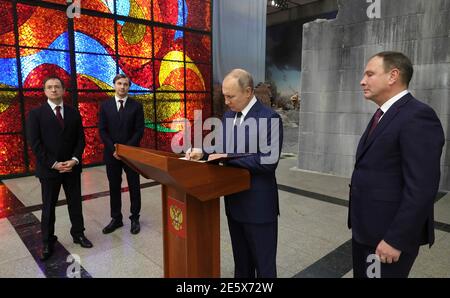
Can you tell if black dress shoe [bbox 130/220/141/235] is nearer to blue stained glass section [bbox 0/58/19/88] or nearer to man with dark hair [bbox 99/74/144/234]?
man with dark hair [bbox 99/74/144/234]

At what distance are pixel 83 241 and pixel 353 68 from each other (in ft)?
15.0

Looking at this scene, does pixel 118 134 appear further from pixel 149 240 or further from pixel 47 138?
pixel 149 240

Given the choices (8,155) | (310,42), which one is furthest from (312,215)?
(8,155)

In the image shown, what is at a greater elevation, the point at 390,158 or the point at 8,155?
the point at 390,158

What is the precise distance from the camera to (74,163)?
2.62 metres

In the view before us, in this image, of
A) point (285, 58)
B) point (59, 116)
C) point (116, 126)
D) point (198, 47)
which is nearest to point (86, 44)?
point (198, 47)

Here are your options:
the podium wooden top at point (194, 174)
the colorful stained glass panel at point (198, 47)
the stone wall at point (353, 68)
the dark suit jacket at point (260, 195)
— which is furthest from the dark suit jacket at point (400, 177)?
the colorful stained glass panel at point (198, 47)

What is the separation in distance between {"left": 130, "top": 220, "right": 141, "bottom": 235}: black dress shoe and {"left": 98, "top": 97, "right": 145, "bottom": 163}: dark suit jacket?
628 millimetres

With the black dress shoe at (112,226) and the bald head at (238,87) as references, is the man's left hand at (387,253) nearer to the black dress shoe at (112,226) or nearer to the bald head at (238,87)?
the bald head at (238,87)

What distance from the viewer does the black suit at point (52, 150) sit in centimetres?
250

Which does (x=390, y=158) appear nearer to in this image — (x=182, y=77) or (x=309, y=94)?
(x=309, y=94)

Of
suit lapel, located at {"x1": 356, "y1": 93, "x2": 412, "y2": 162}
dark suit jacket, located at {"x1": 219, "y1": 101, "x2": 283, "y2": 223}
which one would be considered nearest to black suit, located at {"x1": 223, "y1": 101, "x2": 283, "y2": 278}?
dark suit jacket, located at {"x1": 219, "y1": 101, "x2": 283, "y2": 223}

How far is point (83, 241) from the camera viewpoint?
109 inches

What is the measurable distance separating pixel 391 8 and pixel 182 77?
4588 mm
